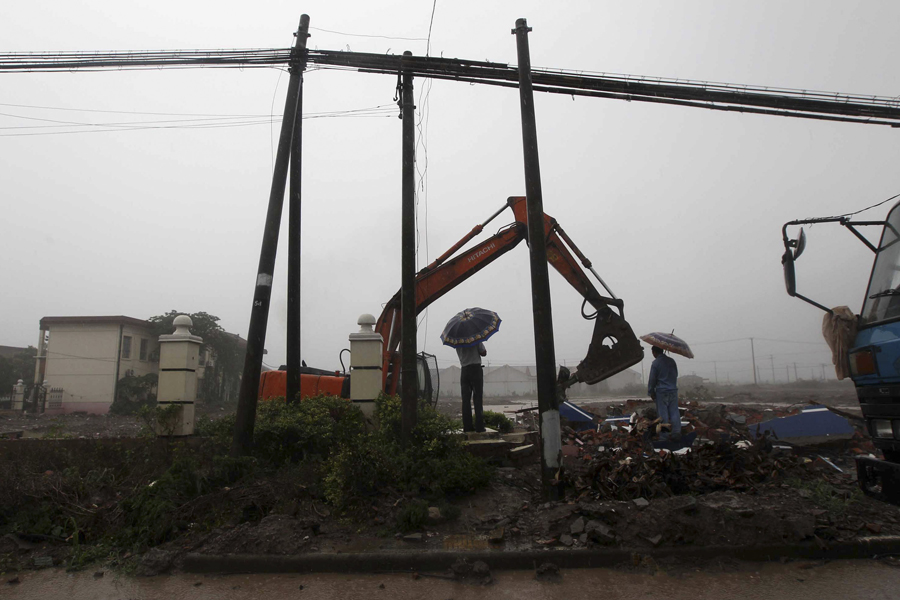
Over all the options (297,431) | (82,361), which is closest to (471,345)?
(297,431)

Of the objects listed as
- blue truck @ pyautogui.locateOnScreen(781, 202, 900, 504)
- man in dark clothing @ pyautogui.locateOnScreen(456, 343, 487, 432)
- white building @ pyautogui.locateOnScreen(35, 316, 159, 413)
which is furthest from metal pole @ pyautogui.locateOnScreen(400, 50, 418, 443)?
white building @ pyautogui.locateOnScreen(35, 316, 159, 413)

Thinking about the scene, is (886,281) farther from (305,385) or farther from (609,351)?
(305,385)

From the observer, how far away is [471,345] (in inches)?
316

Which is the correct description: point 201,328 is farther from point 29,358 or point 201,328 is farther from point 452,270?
point 452,270

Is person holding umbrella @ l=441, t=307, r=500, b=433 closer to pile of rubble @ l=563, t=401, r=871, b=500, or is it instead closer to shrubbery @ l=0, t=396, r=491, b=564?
shrubbery @ l=0, t=396, r=491, b=564

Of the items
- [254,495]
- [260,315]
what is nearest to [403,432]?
[254,495]

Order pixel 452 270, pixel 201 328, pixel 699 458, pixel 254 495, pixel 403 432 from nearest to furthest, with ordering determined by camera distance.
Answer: pixel 254 495
pixel 699 458
pixel 403 432
pixel 452 270
pixel 201 328

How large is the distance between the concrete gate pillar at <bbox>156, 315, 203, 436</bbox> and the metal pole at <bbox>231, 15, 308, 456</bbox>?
4.02ft

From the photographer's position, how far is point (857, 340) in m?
5.09

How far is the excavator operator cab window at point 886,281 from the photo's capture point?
484 centimetres

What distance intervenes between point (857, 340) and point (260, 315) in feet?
21.9

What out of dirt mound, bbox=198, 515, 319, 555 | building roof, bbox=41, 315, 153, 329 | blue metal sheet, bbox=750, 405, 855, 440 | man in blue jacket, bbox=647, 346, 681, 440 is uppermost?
building roof, bbox=41, 315, 153, 329

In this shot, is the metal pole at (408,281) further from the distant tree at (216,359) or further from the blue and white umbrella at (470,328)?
the distant tree at (216,359)

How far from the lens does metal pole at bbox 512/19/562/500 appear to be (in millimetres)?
5879
